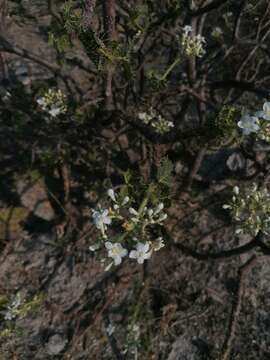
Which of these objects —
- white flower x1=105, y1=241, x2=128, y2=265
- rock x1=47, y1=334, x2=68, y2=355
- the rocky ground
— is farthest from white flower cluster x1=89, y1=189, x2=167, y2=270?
rock x1=47, y1=334, x2=68, y2=355

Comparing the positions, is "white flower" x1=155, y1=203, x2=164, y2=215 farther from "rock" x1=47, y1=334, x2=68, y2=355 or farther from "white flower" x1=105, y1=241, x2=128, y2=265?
"rock" x1=47, y1=334, x2=68, y2=355

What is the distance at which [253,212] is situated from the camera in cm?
189

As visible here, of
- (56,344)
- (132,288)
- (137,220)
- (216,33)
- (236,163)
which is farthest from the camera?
(216,33)

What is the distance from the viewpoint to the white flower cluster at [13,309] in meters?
2.77

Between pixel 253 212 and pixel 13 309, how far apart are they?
1.66m

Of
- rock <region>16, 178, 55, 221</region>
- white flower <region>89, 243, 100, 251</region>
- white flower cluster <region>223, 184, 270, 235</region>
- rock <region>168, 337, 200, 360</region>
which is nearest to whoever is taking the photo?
white flower <region>89, 243, 100, 251</region>

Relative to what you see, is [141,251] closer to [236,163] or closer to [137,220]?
[137,220]

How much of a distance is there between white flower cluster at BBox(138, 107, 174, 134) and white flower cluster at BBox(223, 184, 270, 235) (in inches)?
35.1

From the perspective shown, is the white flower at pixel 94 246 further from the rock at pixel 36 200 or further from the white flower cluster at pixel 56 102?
the rock at pixel 36 200

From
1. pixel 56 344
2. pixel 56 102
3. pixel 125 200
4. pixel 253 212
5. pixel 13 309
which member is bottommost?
pixel 56 344

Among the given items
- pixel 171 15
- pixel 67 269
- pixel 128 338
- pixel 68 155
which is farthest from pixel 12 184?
pixel 171 15

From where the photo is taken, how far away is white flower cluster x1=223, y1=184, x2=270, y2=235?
1.85 meters

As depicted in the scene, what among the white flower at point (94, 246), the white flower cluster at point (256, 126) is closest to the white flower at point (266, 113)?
the white flower cluster at point (256, 126)

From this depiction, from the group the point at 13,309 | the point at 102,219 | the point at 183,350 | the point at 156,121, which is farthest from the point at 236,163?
the point at 102,219
